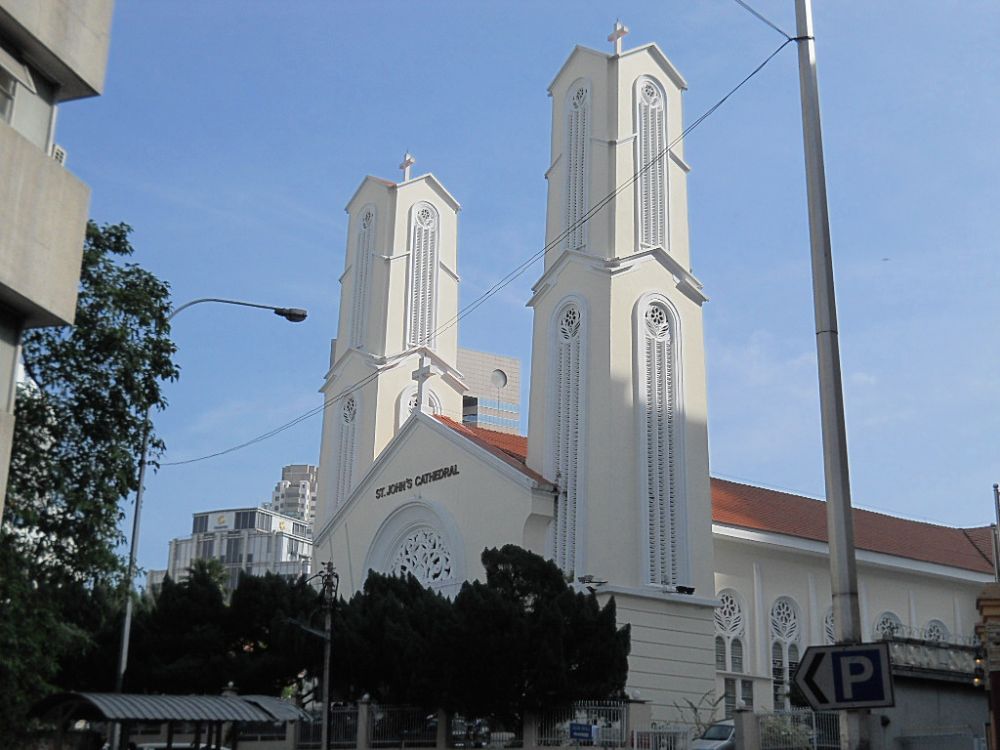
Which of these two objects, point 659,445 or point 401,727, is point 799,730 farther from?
point 659,445

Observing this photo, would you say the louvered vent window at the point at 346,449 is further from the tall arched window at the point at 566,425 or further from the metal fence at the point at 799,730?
the metal fence at the point at 799,730

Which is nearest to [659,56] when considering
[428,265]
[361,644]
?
[428,265]

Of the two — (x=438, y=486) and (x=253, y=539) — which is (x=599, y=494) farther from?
(x=253, y=539)

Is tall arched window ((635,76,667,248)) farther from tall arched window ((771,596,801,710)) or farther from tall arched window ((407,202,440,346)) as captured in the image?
tall arched window ((771,596,801,710))

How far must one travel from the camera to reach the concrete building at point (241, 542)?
437ft

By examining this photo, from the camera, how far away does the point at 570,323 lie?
35438 millimetres

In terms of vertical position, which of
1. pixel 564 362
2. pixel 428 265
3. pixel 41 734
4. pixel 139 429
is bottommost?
pixel 41 734

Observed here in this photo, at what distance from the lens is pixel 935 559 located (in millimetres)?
45156

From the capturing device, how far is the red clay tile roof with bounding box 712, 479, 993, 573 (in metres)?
39.9

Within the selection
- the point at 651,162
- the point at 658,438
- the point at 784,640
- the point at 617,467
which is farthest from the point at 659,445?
the point at 784,640

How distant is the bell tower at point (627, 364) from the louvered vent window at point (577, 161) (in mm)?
43

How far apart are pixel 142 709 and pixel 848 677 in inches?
550

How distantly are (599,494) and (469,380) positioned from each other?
96.1m

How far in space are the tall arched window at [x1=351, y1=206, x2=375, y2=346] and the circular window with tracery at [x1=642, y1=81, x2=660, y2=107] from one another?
1385cm
